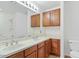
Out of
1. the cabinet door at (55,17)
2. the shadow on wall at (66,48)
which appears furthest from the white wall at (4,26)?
the cabinet door at (55,17)

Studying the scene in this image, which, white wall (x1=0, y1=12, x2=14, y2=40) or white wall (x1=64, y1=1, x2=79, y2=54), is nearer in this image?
white wall (x1=64, y1=1, x2=79, y2=54)

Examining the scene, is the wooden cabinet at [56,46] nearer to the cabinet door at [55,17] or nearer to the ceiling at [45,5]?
the cabinet door at [55,17]

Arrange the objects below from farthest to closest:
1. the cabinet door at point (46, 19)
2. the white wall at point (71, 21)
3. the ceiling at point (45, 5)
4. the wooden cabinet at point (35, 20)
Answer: the wooden cabinet at point (35, 20)
the ceiling at point (45, 5)
the cabinet door at point (46, 19)
the white wall at point (71, 21)

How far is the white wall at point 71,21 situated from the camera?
3.79 ft

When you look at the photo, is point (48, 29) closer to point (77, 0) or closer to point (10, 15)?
point (10, 15)

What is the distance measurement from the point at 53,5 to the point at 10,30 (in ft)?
8.50

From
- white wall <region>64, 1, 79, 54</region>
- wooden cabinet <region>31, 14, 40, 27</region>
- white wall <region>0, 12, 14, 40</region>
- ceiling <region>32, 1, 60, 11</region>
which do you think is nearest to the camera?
white wall <region>64, 1, 79, 54</region>

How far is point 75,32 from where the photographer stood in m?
1.16

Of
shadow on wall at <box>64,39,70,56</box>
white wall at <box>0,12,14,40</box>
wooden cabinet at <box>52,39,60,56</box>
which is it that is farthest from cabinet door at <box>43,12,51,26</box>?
shadow on wall at <box>64,39,70,56</box>

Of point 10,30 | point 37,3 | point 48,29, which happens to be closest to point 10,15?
point 10,30

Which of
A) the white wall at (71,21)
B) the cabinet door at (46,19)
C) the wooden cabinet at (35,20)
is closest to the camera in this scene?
the white wall at (71,21)

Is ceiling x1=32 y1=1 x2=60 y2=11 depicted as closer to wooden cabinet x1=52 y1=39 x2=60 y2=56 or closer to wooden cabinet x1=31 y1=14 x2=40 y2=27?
wooden cabinet x1=31 y1=14 x2=40 y2=27

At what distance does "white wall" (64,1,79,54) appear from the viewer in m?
1.16

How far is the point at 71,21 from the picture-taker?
1172 millimetres
